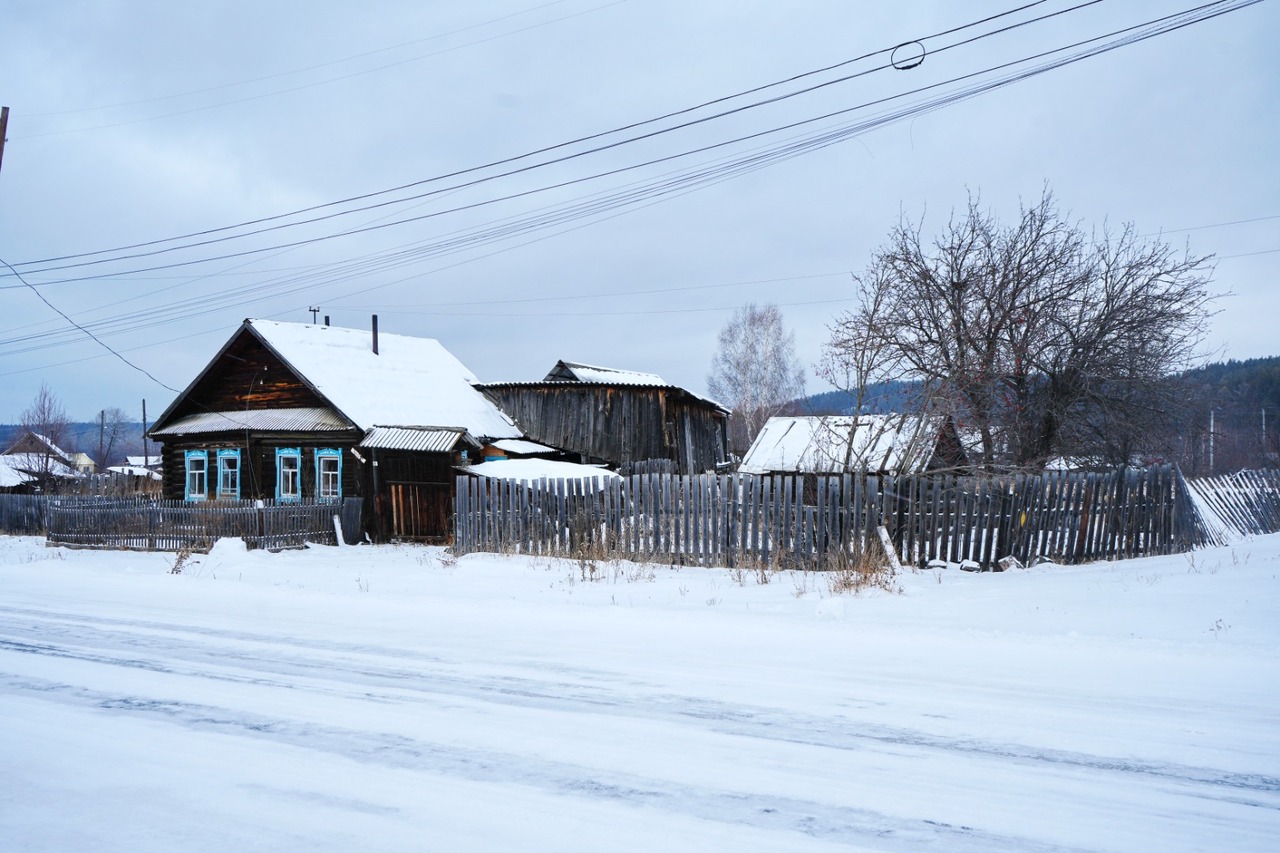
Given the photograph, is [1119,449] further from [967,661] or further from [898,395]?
[967,661]

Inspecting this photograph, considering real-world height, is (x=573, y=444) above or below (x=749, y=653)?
above

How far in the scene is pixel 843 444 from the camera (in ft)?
67.7

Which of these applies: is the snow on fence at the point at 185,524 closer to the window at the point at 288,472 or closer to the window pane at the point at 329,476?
the window pane at the point at 329,476

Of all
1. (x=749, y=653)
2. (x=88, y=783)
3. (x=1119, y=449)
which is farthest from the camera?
(x=1119, y=449)

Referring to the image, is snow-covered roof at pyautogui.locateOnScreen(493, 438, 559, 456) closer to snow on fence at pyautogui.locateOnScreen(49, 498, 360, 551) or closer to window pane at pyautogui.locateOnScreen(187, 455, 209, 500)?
snow on fence at pyautogui.locateOnScreen(49, 498, 360, 551)

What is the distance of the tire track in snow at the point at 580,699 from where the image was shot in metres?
4.68

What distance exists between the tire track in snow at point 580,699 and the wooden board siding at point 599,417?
22122mm

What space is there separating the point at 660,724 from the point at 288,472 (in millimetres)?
24601

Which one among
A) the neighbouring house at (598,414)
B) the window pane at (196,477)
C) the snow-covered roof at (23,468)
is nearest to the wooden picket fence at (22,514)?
the window pane at (196,477)

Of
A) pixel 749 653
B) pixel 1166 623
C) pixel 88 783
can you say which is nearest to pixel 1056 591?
pixel 1166 623

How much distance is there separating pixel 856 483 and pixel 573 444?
1783cm

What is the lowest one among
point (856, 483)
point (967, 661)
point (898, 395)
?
point (967, 661)

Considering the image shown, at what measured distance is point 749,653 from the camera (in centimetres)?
774

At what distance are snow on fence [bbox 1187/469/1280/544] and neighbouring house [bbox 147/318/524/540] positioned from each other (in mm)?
19286
